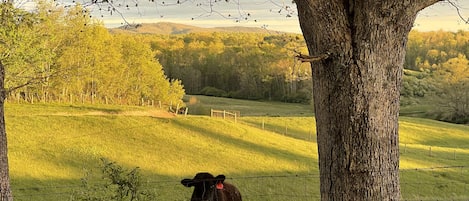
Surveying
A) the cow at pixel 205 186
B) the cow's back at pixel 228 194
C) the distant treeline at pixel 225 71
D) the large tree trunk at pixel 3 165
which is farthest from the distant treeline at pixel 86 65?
the distant treeline at pixel 225 71

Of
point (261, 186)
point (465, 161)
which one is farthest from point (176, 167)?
point (465, 161)

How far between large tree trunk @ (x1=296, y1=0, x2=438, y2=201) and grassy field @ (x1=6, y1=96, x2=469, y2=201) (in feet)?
58.2

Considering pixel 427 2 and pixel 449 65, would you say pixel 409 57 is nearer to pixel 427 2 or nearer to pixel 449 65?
pixel 449 65

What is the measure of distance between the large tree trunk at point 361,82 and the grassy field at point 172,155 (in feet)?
58.2

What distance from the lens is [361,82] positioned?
3611mm

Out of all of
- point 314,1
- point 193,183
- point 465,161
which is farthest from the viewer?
point 465,161

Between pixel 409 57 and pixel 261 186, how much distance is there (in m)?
98.5

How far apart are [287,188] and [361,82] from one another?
2359 centimetres

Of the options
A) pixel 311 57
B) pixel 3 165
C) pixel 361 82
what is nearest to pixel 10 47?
pixel 3 165

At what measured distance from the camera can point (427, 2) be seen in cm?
367

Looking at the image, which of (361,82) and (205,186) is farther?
(205,186)

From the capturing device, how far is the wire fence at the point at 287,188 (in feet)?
73.4

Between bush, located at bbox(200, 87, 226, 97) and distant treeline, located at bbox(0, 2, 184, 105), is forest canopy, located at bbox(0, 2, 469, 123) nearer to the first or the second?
distant treeline, located at bbox(0, 2, 184, 105)

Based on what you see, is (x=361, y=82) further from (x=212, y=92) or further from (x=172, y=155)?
(x=212, y=92)
